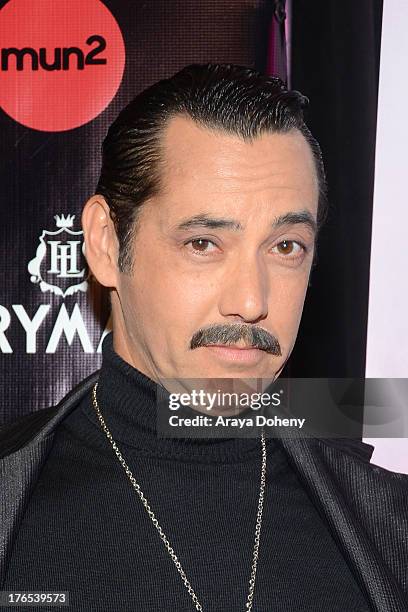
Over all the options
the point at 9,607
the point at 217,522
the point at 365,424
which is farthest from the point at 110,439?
the point at 365,424

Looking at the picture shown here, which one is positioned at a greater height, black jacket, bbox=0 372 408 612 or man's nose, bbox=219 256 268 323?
man's nose, bbox=219 256 268 323

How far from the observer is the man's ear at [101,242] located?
5.61 ft

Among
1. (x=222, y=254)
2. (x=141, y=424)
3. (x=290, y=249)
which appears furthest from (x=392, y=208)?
(x=141, y=424)

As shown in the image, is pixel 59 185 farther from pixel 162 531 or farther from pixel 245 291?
pixel 162 531

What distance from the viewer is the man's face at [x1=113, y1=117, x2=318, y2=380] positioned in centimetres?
154

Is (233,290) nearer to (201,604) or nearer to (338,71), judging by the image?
(201,604)

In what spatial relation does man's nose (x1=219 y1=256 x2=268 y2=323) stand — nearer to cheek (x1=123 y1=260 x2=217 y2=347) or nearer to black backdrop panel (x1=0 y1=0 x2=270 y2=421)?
cheek (x1=123 y1=260 x2=217 y2=347)

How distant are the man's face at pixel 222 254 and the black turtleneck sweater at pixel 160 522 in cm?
14

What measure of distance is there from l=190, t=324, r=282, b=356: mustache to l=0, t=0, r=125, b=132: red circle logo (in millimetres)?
854

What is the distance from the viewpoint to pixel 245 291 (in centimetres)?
151

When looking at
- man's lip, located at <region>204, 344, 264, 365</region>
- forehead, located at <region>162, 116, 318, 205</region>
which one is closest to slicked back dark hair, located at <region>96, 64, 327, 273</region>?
forehead, located at <region>162, 116, 318, 205</region>

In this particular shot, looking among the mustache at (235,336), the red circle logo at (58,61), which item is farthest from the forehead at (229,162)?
the red circle logo at (58,61)

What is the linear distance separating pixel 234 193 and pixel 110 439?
0.51m

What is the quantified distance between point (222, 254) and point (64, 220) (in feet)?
2.43
